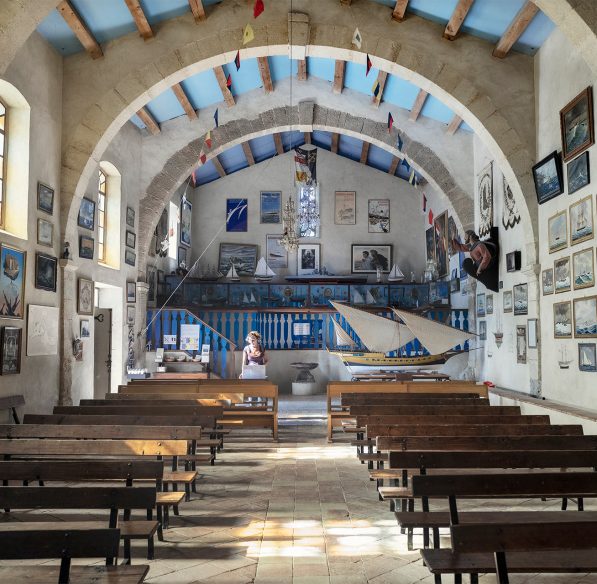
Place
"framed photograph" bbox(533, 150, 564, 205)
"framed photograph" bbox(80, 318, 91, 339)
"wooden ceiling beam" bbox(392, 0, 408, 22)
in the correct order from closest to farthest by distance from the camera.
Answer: "framed photograph" bbox(533, 150, 564, 205)
"wooden ceiling beam" bbox(392, 0, 408, 22)
"framed photograph" bbox(80, 318, 91, 339)

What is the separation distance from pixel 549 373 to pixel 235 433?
4.59 meters

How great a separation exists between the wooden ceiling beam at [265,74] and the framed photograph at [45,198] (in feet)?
17.4

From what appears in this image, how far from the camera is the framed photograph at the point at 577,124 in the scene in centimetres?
693

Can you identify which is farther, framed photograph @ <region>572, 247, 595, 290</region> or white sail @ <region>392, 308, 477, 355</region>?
white sail @ <region>392, 308, 477, 355</region>

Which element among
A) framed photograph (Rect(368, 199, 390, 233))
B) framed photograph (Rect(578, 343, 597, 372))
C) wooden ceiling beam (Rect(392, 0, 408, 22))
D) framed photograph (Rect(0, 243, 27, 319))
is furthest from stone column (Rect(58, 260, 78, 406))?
framed photograph (Rect(368, 199, 390, 233))

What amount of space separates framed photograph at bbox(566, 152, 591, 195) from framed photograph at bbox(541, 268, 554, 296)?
110 centimetres

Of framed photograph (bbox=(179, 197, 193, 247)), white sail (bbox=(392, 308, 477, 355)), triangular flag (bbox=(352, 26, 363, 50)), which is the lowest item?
white sail (bbox=(392, 308, 477, 355))

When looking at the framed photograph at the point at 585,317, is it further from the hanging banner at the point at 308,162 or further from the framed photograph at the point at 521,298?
the hanging banner at the point at 308,162

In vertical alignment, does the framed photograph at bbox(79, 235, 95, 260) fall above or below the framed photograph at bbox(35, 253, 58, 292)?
above

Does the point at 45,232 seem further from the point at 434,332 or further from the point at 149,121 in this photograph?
the point at 434,332

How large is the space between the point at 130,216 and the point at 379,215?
8.45 m

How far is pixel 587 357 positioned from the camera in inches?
275

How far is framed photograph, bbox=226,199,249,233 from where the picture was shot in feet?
60.2

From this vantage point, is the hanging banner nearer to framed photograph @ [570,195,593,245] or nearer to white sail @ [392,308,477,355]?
white sail @ [392,308,477,355]
